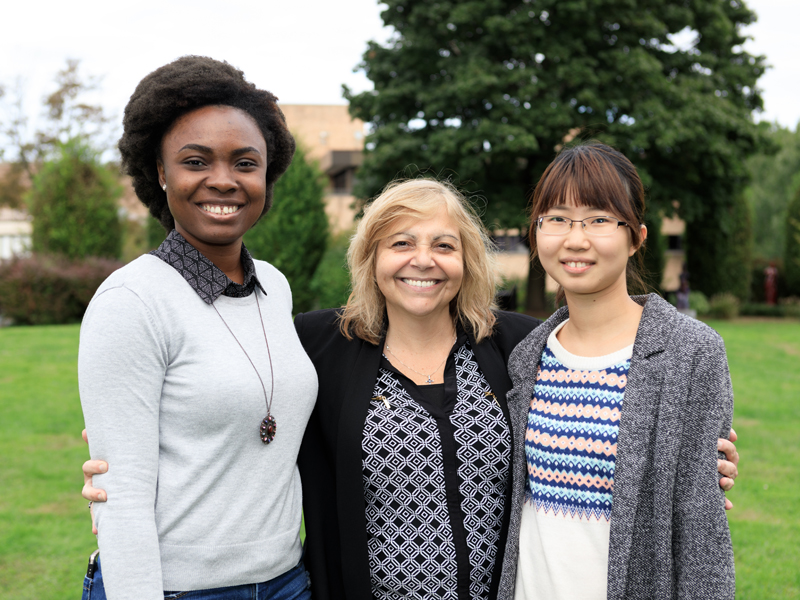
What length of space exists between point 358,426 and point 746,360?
40.9ft

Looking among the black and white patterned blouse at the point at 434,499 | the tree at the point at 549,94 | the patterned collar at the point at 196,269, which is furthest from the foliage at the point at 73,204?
the black and white patterned blouse at the point at 434,499

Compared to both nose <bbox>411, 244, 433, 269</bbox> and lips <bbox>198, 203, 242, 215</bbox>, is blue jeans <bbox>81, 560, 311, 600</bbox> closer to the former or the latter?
lips <bbox>198, 203, 242, 215</bbox>

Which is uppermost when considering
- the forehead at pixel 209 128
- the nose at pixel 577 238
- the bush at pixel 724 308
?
the forehead at pixel 209 128

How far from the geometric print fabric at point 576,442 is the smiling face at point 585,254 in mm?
302

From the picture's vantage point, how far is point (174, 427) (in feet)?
6.28

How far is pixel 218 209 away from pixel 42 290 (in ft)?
67.7

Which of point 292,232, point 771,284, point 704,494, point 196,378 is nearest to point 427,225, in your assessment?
point 196,378

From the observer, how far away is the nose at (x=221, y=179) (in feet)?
6.89

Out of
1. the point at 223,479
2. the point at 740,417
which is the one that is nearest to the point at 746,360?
the point at 740,417

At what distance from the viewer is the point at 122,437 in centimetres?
180

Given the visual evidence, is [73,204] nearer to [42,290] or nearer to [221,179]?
[42,290]

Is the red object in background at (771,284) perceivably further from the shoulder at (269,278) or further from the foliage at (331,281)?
the shoulder at (269,278)

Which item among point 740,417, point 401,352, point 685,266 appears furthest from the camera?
point 685,266

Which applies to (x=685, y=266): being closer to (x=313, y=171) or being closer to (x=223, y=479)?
(x=313, y=171)
